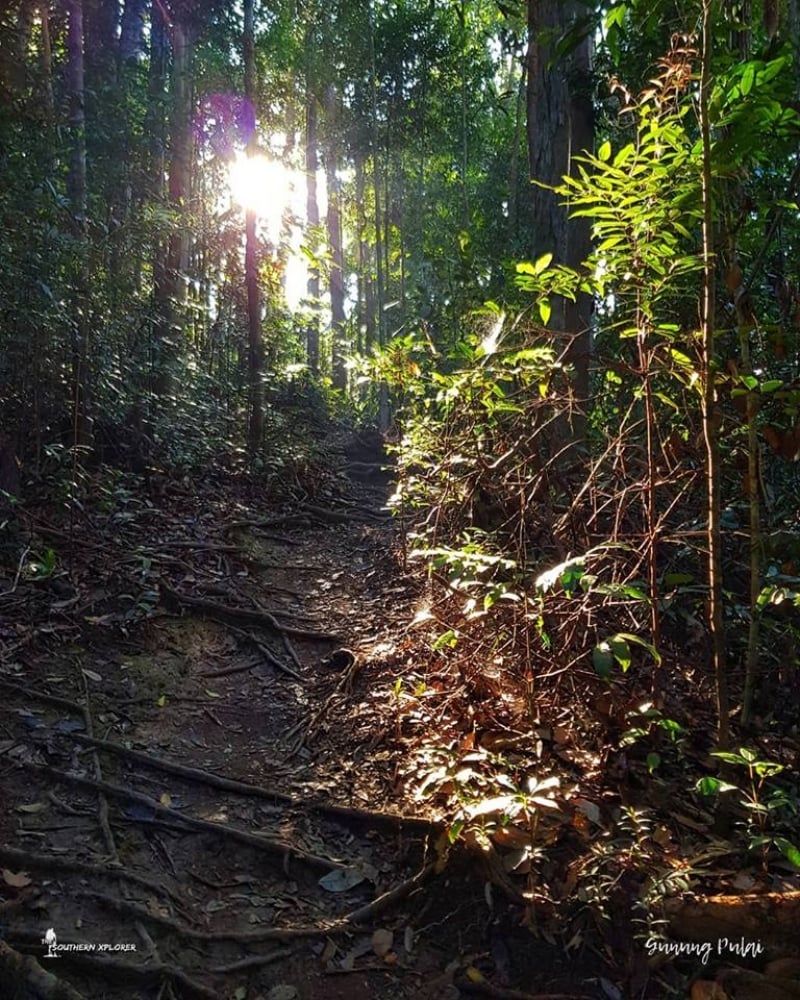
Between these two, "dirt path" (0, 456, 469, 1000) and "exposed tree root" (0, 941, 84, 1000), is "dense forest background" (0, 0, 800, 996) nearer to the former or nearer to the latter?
"dirt path" (0, 456, 469, 1000)

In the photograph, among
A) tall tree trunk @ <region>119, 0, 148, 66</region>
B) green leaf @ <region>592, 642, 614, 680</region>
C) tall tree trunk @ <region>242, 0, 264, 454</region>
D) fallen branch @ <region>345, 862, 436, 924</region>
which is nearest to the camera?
green leaf @ <region>592, 642, 614, 680</region>

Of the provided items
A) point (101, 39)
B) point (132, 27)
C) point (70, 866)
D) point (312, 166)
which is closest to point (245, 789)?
point (70, 866)

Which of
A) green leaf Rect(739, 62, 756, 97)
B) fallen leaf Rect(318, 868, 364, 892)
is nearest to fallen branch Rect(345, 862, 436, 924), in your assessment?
fallen leaf Rect(318, 868, 364, 892)

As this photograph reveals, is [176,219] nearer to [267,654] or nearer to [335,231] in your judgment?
[267,654]

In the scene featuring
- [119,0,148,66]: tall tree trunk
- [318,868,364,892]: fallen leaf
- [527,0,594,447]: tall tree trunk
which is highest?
[119,0,148,66]: tall tree trunk

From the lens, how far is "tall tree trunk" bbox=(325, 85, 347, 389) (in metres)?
16.7

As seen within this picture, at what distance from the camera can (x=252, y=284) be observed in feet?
29.4

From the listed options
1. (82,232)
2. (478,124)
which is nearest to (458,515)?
(82,232)

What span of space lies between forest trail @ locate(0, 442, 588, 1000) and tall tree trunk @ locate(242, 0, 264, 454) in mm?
3562

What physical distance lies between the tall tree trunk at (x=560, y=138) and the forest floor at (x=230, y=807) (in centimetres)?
253

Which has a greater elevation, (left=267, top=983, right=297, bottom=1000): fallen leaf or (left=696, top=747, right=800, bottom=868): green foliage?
(left=696, top=747, right=800, bottom=868): green foliage

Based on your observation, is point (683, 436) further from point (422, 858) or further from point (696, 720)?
point (422, 858)

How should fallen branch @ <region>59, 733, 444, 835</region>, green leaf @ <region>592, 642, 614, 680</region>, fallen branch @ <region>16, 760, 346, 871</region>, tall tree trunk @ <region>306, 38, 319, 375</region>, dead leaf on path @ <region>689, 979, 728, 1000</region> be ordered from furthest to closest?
tall tree trunk @ <region>306, 38, 319, 375</region>
fallen branch @ <region>59, 733, 444, 835</region>
fallen branch @ <region>16, 760, 346, 871</region>
green leaf @ <region>592, 642, 614, 680</region>
dead leaf on path @ <region>689, 979, 728, 1000</region>

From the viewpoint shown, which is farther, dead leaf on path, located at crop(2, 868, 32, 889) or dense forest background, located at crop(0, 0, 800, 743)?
dead leaf on path, located at crop(2, 868, 32, 889)
